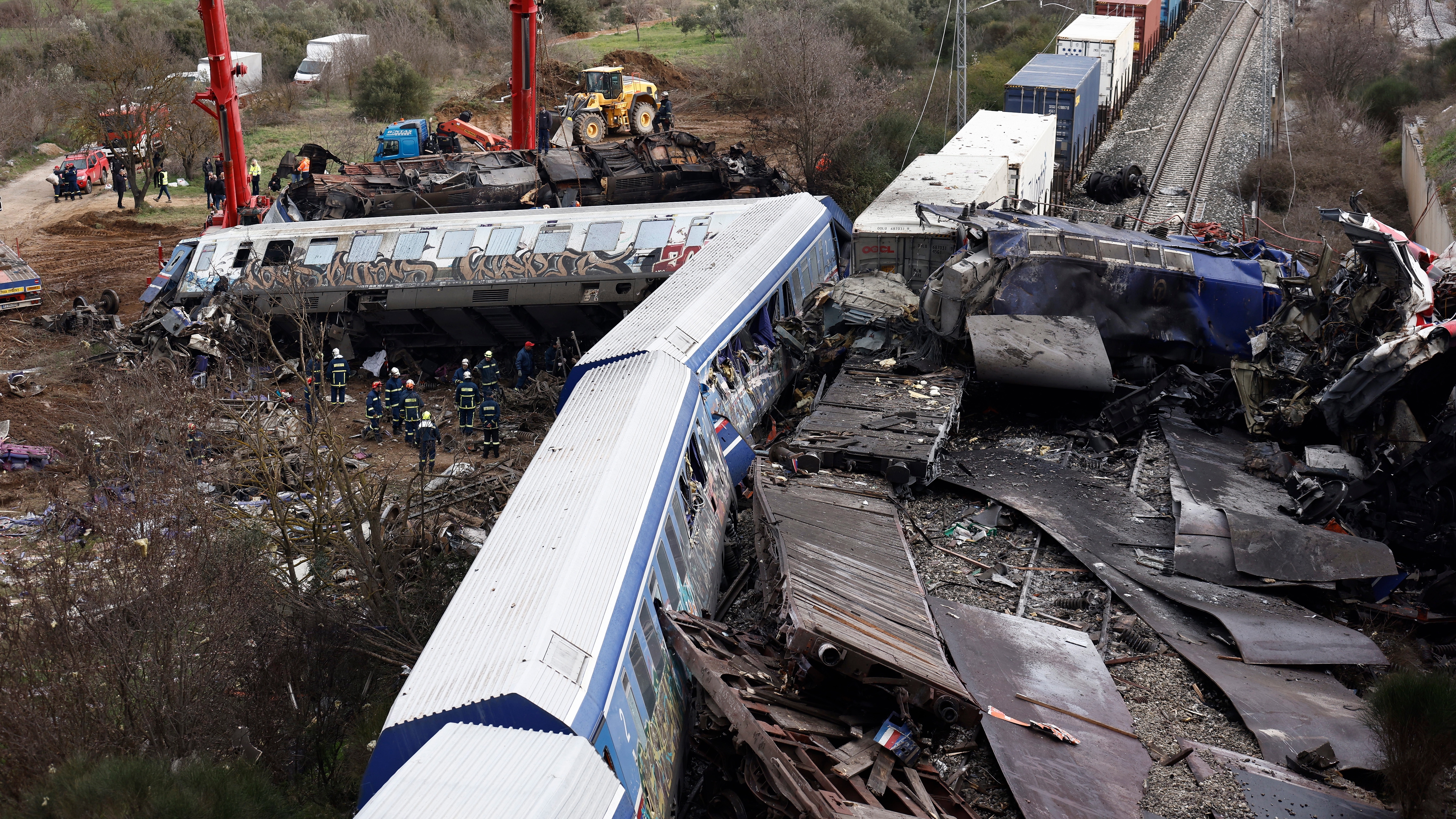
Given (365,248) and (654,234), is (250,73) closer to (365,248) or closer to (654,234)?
(365,248)

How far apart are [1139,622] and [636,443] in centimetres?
514

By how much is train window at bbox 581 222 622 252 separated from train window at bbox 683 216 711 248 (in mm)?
1235

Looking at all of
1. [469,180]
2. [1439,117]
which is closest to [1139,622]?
[469,180]

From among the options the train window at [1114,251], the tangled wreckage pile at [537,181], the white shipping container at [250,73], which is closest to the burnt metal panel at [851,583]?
the train window at [1114,251]

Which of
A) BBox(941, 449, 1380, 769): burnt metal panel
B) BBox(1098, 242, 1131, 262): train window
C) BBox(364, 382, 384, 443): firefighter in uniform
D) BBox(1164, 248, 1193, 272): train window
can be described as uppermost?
BBox(1098, 242, 1131, 262): train window

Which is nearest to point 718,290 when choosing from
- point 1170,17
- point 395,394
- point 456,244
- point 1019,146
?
point 395,394

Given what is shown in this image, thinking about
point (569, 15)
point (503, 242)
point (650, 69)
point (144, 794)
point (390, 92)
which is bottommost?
point (144, 794)

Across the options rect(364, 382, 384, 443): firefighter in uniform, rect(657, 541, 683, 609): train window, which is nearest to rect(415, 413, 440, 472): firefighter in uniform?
rect(364, 382, 384, 443): firefighter in uniform

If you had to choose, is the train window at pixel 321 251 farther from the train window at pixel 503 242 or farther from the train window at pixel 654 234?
the train window at pixel 654 234

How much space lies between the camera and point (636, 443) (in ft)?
33.6

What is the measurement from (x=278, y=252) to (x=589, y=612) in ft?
51.0

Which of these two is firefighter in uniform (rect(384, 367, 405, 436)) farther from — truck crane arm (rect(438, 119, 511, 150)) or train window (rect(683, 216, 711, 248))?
truck crane arm (rect(438, 119, 511, 150))

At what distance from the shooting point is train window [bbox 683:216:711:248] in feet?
64.8

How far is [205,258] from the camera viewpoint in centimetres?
2098
